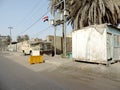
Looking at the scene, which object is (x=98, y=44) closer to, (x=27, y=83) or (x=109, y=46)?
(x=109, y=46)

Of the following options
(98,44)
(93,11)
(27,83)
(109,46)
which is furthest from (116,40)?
(27,83)

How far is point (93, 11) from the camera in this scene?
22.7 meters

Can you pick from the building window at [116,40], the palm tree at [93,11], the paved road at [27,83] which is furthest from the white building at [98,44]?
the palm tree at [93,11]

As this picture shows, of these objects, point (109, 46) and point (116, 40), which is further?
point (116, 40)

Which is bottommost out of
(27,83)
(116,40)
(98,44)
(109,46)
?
(27,83)

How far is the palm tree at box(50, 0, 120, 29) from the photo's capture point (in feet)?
73.9

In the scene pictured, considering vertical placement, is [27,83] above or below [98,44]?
below

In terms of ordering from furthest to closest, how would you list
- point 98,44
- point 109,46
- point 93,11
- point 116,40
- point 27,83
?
point 93,11 < point 116,40 < point 98,44 < point 109,46 < point 27,83

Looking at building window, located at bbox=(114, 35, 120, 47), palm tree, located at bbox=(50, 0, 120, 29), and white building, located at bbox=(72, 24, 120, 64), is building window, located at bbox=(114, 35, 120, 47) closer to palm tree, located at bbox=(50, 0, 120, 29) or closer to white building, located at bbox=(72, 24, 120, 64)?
white building, located at bbox=(72, 24, 120, 64)

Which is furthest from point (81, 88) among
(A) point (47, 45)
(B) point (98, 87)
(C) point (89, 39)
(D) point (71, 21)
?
(A) point (47, 45)

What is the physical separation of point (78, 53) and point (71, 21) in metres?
10.1

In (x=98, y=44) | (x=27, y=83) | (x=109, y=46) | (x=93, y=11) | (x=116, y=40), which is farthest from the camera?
(x=93, y=11)

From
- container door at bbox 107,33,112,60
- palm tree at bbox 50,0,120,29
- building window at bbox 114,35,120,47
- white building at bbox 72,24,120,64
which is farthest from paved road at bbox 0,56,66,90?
palm tree at bbox 50,0,120,29

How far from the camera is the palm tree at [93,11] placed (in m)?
22.5
